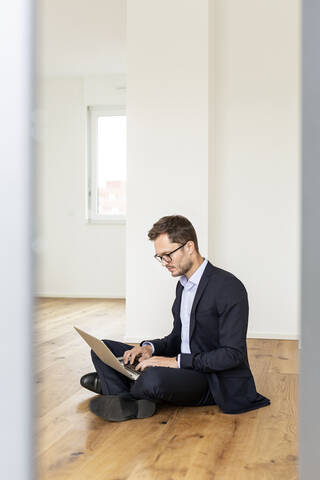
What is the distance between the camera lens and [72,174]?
24.8 feet

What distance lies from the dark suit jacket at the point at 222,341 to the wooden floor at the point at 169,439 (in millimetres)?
89

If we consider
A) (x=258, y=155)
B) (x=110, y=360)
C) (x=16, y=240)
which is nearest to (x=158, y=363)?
(x=110, y=360)

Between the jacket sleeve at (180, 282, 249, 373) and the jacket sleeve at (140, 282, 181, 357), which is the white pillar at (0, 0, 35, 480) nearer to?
the jacket sleeve at (180, 282, 249, 373)

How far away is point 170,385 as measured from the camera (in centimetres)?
257

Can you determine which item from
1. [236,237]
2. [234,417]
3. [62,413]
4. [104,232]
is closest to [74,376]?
[62,413]

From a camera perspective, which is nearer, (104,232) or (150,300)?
(150,300)

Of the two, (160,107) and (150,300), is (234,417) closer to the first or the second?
(150,300)

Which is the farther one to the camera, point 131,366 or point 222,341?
point 131,366

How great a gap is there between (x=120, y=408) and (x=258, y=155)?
2.68 m

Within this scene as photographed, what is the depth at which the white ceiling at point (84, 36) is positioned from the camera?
541 cm

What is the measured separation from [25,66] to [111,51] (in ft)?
21.6

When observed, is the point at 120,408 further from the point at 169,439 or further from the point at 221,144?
the point at 221,144

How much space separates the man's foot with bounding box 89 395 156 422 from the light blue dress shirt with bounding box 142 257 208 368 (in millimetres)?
334

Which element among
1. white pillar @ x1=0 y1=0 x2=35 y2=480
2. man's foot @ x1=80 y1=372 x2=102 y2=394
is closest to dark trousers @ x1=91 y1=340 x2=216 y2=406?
man's foot @ x1=80 y1=372 x2=102 y2=394
